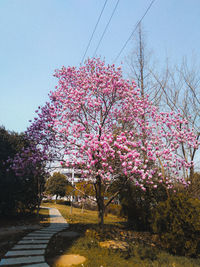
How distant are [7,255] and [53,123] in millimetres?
5125

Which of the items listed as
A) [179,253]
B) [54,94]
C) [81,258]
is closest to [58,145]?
[54,94]

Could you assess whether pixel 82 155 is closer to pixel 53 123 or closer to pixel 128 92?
pixel 53 123

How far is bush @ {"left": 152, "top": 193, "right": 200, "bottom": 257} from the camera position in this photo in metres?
5.66

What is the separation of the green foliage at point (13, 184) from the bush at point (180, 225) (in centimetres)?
784

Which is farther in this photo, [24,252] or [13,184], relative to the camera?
[13,184]

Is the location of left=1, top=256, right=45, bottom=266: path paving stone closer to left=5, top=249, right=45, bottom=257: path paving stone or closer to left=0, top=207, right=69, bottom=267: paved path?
left=0, top=207, right=69, bottom=267: paved path

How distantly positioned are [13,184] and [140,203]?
8156mm

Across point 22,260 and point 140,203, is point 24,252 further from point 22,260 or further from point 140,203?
point 140,203

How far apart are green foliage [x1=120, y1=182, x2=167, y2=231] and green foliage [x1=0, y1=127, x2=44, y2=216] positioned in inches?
235

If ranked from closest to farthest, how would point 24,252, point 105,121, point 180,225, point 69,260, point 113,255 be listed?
1. point 69,260
2. point 113,255
3. point 24,252
4. point 180,225
5. point 105,121

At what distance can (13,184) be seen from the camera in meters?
12.2

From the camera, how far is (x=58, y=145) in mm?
8898

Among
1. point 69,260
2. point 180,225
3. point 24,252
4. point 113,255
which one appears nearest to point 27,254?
point 24,252

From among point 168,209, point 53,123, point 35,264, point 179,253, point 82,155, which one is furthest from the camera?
point 53,123
